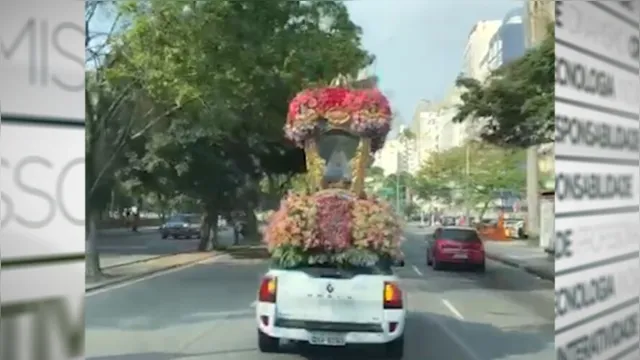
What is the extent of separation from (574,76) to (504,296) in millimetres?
944

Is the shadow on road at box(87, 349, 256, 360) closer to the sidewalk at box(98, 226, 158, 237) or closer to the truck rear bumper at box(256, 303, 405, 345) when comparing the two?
the truck rear bumper at box(256, 303, 405, 345)

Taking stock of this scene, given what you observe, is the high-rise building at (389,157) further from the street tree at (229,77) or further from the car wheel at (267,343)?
the car wheel at (267,343)

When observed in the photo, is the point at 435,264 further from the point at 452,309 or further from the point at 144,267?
the point at 144,267

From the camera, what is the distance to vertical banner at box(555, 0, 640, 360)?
347 cm

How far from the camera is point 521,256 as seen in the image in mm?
3496

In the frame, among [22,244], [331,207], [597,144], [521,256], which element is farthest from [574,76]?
[22,244]

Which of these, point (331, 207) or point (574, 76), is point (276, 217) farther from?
point (574, 76)

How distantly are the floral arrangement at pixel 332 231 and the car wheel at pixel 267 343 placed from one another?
25 cm

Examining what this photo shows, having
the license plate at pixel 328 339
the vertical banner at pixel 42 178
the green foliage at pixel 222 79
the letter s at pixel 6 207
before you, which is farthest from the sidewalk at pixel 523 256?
the letter s at pixel 6 207

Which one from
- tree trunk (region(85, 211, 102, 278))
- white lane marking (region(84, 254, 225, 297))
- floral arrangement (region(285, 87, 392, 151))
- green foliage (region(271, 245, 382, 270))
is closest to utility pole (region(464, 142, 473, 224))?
green foliage (region(271, 245, 382, 270))

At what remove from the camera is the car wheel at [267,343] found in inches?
Result: 115

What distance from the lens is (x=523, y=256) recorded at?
3508mm

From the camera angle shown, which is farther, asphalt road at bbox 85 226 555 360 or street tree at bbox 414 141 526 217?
street tree at bbox 414 141 526 217

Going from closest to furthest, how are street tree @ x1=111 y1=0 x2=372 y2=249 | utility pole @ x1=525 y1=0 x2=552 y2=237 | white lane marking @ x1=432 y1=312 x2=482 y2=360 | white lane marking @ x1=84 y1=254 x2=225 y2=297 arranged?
white lane marking @ x1=84 y1=254 x2=225 y2=297, street tree @ x1=111 y1=0 x2=372 y2=249, white lane marking @ x1=432 y1=312 x2=482 y2=360, utility pole @ x1=525 y1=0 x2=552 y2=237
